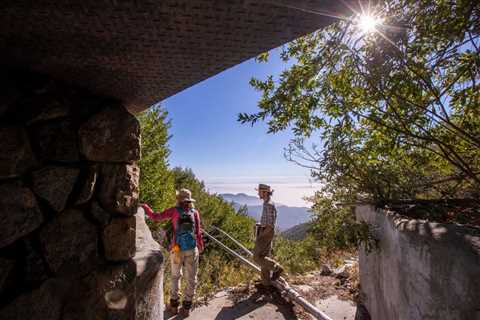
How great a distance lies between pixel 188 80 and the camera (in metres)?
1.50

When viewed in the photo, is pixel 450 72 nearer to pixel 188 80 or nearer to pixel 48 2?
pixel 188 80

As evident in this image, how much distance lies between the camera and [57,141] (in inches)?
53.5

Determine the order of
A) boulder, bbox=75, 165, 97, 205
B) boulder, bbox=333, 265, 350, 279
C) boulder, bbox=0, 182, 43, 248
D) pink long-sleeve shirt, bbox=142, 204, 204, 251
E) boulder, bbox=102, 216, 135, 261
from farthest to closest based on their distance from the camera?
boulder, bbox=333, 265, 350, 279
pink long-sleeve shirt, bbox=142, 204, 204, 251
boulder, bbox=102, 216, 135, 261
boulder, bbox=75, 165, 97, 205
boulder, bbox=0, 182, 43, 248

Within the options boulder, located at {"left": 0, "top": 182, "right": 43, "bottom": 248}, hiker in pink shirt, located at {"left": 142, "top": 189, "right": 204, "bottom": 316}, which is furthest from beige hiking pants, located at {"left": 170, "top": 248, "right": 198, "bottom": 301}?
boulder, located at {"left": 0, "top": 182, "right": 43, "bottom": 248}

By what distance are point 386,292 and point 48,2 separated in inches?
137

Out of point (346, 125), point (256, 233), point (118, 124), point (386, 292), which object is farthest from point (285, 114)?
point (256, 233)

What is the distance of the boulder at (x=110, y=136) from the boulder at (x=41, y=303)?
75 cm

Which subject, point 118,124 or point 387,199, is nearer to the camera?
point 118,124

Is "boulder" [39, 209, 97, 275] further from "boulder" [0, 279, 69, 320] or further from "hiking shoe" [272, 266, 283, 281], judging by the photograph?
"hiking shoe" [272, 266, 283, 281]

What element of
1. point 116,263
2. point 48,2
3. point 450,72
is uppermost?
point 450,72

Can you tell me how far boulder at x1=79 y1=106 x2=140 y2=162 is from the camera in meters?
1.45

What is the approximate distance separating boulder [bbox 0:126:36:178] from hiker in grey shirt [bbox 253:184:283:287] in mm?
4348

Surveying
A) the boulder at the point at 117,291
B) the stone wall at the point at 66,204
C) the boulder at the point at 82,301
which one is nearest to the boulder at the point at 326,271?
the stone wall at the point at 66,204

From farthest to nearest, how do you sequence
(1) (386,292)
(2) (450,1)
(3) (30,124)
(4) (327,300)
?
(4) (327,300) → (1) (386,292) → (2) (450,1) → (3) (30,124)
